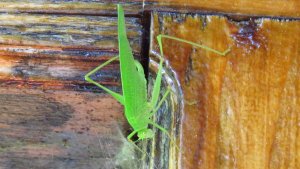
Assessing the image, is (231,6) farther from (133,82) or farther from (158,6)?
(133,82)

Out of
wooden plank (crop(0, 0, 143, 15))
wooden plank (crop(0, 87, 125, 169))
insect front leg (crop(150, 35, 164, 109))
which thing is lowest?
wooden plank (crop(0, 87, 125, 169))

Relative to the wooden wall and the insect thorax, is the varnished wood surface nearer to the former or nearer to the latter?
the wooden wall

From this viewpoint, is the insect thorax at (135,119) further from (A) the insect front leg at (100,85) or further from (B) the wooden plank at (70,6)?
(B) the wooden plank at (70,6)

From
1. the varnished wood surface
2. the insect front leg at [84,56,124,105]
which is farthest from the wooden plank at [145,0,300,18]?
the insect front leg at [84,56,124,105]

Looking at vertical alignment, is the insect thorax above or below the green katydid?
below

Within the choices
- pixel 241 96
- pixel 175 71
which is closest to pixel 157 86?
pixel 175 71

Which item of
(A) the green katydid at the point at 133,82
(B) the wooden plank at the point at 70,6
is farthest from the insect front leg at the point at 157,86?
(B) the wooden plank at the point at 70,6

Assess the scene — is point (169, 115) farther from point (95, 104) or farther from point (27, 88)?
point (27, 88)
